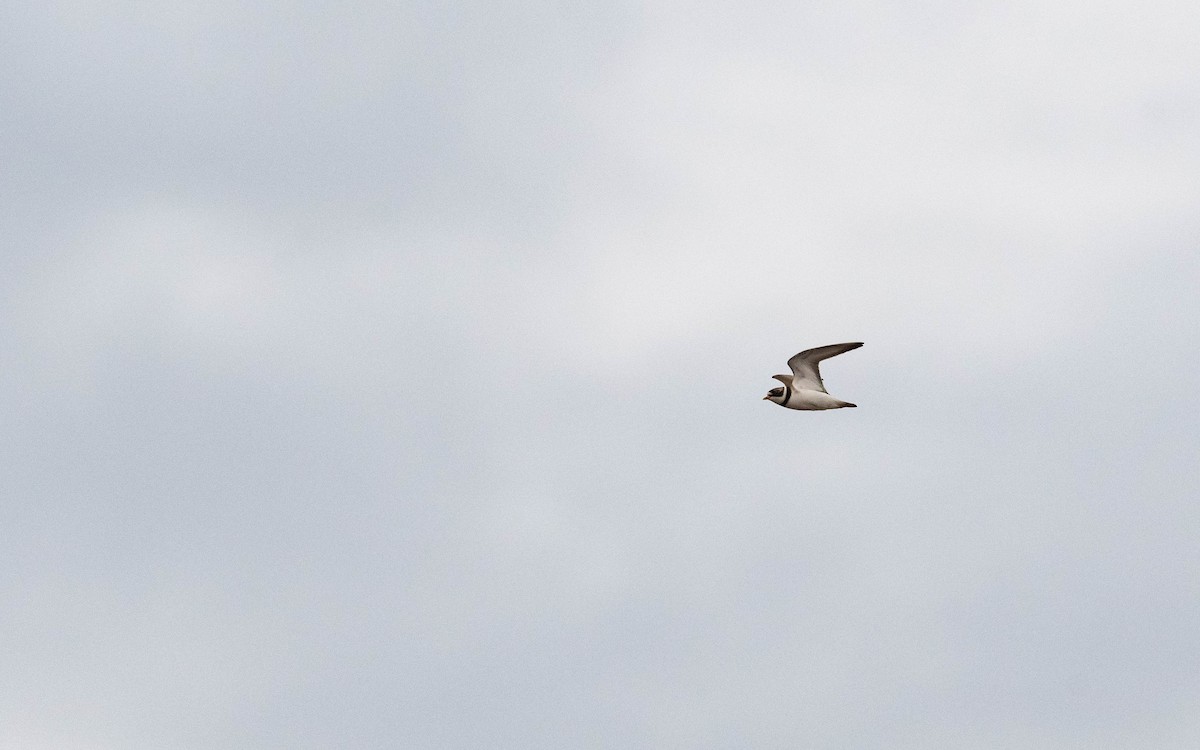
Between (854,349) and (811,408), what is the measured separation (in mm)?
8298

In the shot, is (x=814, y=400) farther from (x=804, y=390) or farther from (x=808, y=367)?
(x=808, y=367)

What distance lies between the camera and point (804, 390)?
390 feet

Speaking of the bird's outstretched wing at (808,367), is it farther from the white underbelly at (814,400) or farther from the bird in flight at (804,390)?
the white underbelly at (814,400)

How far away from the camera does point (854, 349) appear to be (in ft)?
371

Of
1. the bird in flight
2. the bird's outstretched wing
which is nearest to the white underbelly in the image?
the bird in flight

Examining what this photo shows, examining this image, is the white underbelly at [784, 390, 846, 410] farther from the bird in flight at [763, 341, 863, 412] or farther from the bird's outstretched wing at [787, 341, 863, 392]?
the bird's outstretched wing at [787, 341, 863, 392]

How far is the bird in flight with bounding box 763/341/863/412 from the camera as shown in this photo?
118 metres

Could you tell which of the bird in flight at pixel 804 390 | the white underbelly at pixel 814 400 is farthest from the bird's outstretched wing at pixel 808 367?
the white underbelly at pixel 814 400

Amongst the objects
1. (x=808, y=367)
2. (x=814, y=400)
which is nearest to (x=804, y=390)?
(x=814, y=400)

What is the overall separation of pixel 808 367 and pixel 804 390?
1646mm

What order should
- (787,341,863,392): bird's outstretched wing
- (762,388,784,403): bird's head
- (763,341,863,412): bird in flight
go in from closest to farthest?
(787,341,863,392): bird's outstretched wing < (763,341,863,412): bird in flight < (762,388,784,403): bird's head

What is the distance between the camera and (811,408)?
119875 mm

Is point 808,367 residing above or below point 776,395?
above

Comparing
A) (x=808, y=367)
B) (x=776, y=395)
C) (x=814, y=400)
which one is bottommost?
(x=814, y=400)
